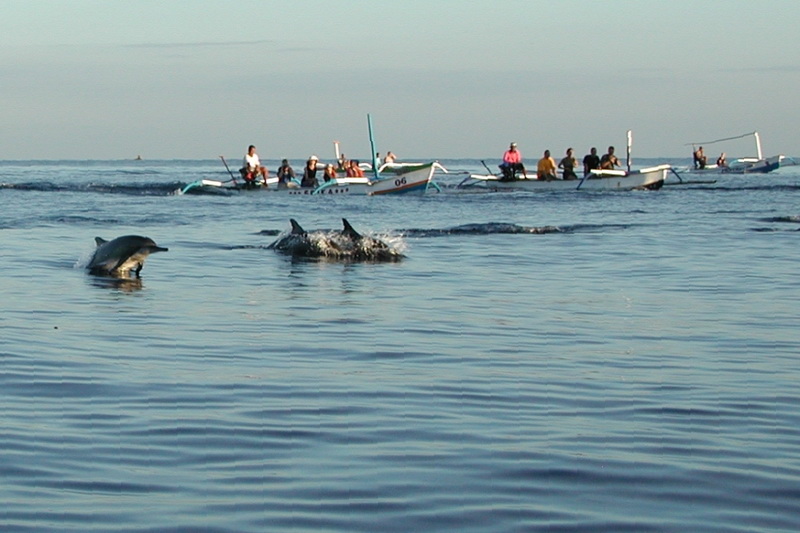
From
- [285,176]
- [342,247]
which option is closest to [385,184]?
[285,176]

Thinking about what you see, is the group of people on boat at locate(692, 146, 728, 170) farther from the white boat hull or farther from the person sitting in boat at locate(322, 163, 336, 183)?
the person sitting in boat at locate(322, 163, 336, 183)

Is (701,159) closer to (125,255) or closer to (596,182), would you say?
(596,182)

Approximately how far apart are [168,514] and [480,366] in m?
4.16

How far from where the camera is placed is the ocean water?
5.42 m

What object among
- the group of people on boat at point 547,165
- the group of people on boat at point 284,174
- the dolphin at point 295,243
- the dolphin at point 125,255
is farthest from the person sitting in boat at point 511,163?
the dolphin at point 125,255

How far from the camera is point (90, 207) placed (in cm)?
3509

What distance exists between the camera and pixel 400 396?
7.86 m

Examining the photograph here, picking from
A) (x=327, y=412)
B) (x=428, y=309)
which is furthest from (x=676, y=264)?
(x=327, y=412)

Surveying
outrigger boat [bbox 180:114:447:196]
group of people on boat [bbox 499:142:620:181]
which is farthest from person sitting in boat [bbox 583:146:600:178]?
outrigger boat [bbox 180:114:447:196]

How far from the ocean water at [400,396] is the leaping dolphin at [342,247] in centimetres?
75

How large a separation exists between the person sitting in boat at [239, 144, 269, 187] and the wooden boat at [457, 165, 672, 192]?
7946 mm

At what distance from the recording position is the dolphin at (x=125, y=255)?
603 inches

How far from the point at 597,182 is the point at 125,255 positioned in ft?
105

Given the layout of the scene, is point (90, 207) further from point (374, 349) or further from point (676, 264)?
point (374, 349)
